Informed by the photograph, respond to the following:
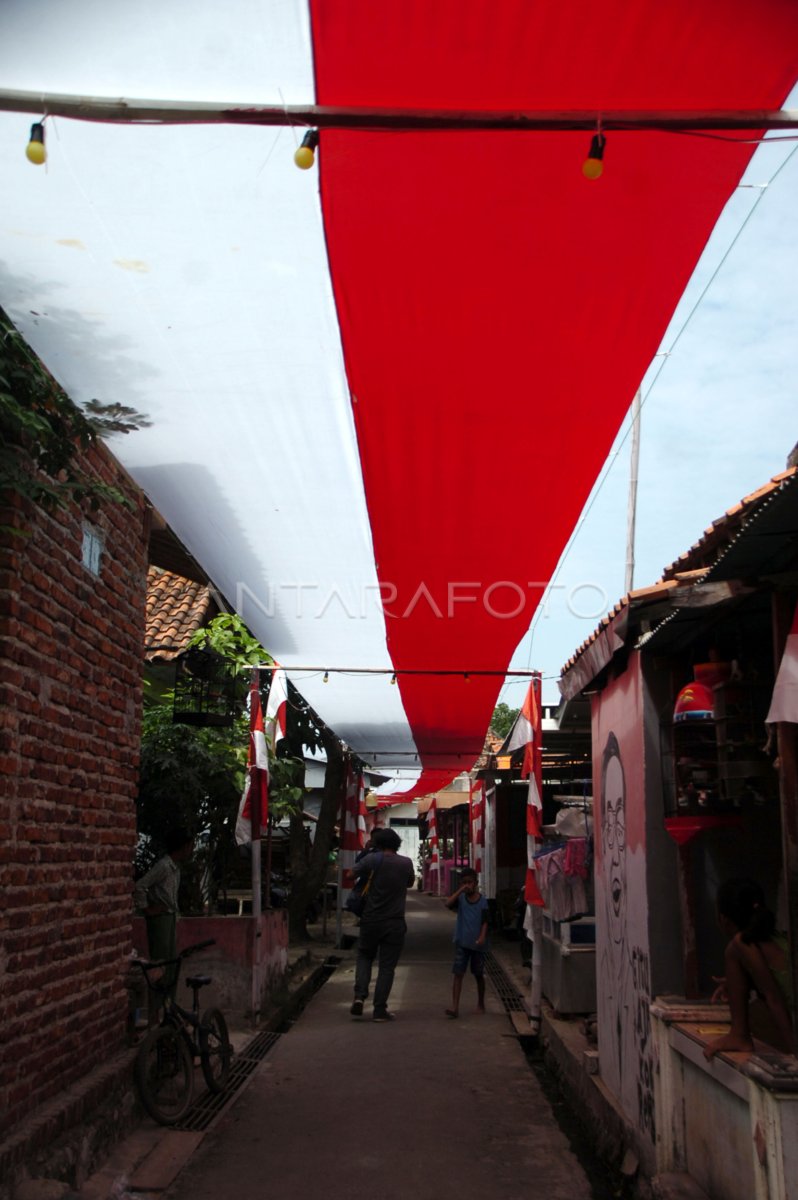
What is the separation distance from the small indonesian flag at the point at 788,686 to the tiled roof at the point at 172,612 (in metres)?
8.69

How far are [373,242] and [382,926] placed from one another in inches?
322

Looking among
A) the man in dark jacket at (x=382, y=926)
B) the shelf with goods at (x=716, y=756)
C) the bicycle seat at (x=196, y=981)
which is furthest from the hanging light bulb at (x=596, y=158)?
the man in dark jacket at (x=382, y=926)

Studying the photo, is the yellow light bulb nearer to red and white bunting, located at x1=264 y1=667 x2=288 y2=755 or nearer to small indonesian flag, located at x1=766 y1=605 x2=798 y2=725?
small indonesian flag, located at x1=766 y1=605 x2=798 y2=725

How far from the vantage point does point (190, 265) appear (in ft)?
11.4

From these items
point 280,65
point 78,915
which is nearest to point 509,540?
point 78,915

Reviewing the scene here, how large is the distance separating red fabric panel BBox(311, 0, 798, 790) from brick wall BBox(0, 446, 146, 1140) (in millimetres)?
1526

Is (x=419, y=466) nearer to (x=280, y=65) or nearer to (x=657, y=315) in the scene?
(x=657, y=315)

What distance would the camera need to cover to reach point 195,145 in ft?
9.77

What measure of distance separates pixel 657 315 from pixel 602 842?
12.9 feet

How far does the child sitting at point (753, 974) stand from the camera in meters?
3.98

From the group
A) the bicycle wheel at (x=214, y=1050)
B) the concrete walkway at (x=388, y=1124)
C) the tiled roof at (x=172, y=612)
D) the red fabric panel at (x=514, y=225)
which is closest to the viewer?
the red fabric panel at (x=514, y=225)

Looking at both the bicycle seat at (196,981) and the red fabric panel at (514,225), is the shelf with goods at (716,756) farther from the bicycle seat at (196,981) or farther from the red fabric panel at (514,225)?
the bicycle seat at (196,981)

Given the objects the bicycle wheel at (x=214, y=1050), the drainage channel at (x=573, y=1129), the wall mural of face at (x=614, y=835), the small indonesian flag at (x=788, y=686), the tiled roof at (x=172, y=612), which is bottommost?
the drainage channel at (x=573, y=1129)

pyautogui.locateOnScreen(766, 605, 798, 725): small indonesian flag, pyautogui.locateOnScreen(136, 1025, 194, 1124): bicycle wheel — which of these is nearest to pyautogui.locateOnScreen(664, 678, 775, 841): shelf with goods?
pyautogui.locateOnScreen(766, 605, 798, 725): small indonesian flag
